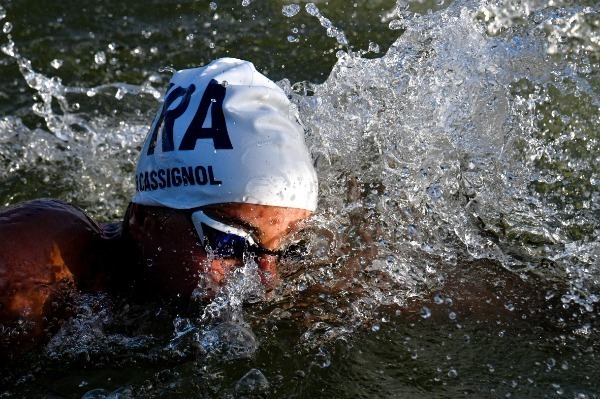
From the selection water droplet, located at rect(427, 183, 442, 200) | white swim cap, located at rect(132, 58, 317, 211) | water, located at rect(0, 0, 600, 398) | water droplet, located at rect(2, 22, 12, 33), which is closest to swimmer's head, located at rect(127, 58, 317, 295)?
white swim cap, located at rect(132, 58, 317, 211)

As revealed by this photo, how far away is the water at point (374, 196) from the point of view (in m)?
3.03

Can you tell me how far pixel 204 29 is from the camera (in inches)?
246

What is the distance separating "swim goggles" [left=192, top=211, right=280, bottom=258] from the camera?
322 cm

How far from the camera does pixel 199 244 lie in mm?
3232

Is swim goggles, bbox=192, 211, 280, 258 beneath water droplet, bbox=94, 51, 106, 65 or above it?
beneath

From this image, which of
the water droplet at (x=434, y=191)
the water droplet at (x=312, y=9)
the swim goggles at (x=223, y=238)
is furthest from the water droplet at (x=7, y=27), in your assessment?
the water droplet at (x=434, y=191)

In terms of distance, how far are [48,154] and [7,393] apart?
2328mm

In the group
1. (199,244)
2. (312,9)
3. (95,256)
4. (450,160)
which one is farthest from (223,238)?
(312,9)

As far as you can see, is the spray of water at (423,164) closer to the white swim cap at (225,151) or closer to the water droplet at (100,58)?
the white swim cap at (225,151)

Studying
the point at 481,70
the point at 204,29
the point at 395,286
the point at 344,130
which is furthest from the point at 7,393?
the point at 204,29

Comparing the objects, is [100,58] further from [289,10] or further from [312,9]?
[312,9]

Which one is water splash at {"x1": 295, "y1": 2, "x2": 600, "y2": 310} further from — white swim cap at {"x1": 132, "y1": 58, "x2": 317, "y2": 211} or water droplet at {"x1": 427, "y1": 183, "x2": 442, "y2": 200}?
white swim cap at {"x1": 132, "y1": 58, "x2": 317, "y2": 211}

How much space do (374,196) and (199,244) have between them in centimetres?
101

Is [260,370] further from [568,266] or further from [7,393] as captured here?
[568,266]
